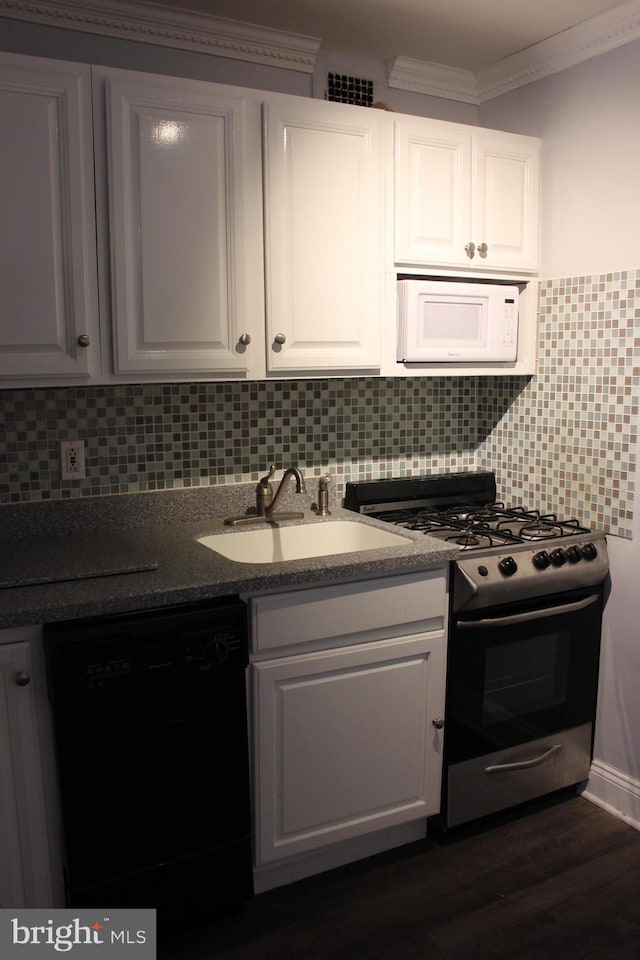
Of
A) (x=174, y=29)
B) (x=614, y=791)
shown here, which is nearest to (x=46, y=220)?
(x=174, y=29)

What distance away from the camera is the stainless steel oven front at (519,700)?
2396 mm

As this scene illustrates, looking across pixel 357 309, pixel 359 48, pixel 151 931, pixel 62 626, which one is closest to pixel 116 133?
pixel 357 309

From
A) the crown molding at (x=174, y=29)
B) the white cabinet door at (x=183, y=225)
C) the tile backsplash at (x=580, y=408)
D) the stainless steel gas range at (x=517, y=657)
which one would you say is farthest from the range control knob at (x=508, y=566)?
the crown molding at (x=174, y=29)

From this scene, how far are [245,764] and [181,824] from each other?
8.3 inches

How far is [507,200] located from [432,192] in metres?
0.32

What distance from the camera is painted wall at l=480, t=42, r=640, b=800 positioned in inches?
97.9

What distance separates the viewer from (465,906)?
7.09ft

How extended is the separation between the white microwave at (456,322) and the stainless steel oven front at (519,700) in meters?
0.85

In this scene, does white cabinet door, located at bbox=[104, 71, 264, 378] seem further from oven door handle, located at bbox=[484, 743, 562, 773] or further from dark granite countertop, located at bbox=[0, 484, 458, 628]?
oven door handle, located at bbox=[484, 743, 562, 773]

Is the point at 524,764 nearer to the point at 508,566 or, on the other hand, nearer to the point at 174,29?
the point at 508,566

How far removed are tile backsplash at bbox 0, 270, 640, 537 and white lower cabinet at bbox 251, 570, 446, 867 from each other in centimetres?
74

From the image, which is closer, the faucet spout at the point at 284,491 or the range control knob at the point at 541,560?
the range control knob at the point at 541,560

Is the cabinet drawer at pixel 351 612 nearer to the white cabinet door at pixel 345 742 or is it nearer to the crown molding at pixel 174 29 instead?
the white cabinet door at pixel 345 742

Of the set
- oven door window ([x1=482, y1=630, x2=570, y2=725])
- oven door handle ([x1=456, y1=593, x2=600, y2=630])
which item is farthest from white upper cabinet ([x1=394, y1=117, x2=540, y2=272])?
oven door window ([x1=482, y1=630, x2=570, y2=725])
